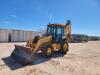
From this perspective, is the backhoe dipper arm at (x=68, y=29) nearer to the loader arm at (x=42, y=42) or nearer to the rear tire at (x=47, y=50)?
the loader arm at (x=42, y=42)

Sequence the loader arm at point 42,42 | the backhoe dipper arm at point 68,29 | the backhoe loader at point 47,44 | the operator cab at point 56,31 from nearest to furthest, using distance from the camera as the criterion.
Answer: the backhoe loader at point 47,44, the loader arm at point 42,42, the operator cab at point 56,31, the backhoe dipper arm at point 68,29

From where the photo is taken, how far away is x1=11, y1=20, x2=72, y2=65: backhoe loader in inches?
392

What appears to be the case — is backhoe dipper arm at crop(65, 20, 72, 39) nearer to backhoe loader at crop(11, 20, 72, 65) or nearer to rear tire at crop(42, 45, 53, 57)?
backhoe loader at crop(11, 20, 72, 65)

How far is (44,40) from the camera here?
11422 mm

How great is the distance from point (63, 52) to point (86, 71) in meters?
5.65

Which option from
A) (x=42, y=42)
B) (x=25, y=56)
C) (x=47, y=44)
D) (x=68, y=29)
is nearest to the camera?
(x=25, y=56)

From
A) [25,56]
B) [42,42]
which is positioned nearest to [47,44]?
[42,42]

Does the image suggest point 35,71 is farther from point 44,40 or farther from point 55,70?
point 44,40

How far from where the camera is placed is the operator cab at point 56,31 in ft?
41.5

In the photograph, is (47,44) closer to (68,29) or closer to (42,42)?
(42,42)

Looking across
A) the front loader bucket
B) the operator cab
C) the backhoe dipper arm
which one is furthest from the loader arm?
the backhoe dipper arm

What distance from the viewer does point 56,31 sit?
41.7 ft

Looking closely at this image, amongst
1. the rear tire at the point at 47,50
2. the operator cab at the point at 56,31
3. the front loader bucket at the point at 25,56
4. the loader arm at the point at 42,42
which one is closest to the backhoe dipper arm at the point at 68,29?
the operator cab at the point at 56,31

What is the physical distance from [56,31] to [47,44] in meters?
1.74
